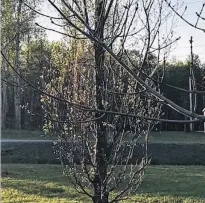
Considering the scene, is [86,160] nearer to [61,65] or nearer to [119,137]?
[119,137]

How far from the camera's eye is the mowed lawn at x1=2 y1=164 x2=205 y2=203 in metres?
8.66

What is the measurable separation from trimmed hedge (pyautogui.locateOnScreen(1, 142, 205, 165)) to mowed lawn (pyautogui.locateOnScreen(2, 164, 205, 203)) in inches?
99.4

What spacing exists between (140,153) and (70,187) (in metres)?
5.15

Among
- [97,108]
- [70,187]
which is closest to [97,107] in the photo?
[97,108]

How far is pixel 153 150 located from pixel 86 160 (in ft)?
36.0

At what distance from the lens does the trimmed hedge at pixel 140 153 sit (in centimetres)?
1511

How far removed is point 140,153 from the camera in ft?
47.5

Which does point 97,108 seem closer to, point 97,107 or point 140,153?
point 97,107

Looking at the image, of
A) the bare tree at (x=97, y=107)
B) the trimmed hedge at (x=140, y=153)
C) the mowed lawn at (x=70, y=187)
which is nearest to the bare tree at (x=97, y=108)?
the bare tree at (x=97, y=107)

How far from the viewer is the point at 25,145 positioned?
53.9ft

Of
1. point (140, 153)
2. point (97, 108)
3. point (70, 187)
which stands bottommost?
point (70, 187)

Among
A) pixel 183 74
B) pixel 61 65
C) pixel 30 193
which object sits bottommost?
pixel 30 193

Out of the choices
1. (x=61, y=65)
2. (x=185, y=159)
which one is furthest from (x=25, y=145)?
(x=61, y=65)

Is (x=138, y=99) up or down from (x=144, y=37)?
down
